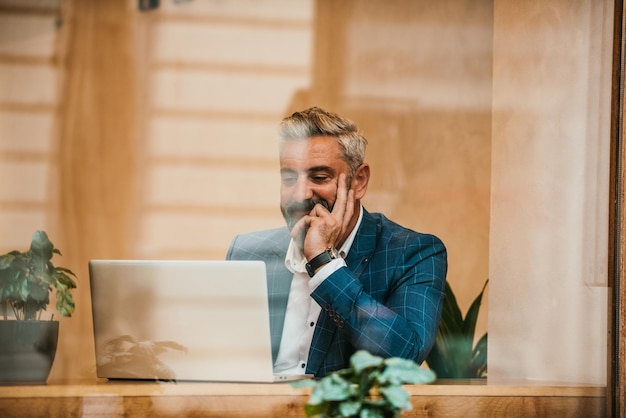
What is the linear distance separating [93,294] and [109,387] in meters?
0.28

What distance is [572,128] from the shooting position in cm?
294

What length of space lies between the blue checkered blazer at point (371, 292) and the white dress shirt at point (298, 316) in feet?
0.06

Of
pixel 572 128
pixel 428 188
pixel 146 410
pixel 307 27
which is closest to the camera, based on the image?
pixel 146 410

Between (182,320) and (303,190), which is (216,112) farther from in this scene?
(182,320)

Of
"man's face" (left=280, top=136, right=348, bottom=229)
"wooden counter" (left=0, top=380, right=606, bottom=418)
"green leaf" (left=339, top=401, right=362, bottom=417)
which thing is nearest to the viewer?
"green leaf" (left=339, top=401, right=362, bottom=417)

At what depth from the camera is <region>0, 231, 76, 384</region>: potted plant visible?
2.69 metres

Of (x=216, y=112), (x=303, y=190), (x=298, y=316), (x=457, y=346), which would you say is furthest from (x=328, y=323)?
(x=216, y=112)

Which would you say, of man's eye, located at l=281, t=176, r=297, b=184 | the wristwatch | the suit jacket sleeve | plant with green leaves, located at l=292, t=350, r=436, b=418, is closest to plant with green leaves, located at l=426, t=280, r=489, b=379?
the suit jacket sleeve

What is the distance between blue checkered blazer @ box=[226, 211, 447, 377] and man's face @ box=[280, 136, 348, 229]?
9cm

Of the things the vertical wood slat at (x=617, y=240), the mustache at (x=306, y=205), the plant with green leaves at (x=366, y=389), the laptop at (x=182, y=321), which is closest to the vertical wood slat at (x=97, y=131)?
the laptop at (x=182, y=321)

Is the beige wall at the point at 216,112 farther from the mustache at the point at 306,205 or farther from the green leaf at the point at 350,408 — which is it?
the green leaf at the point at 350,408

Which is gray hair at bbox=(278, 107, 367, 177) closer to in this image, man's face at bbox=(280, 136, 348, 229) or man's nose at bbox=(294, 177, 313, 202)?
man's face at bbox=(280, 136, 348, 229)

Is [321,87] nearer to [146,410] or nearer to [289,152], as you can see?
[289,152]

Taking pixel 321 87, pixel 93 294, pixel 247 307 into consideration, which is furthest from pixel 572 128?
pixel 93 294
